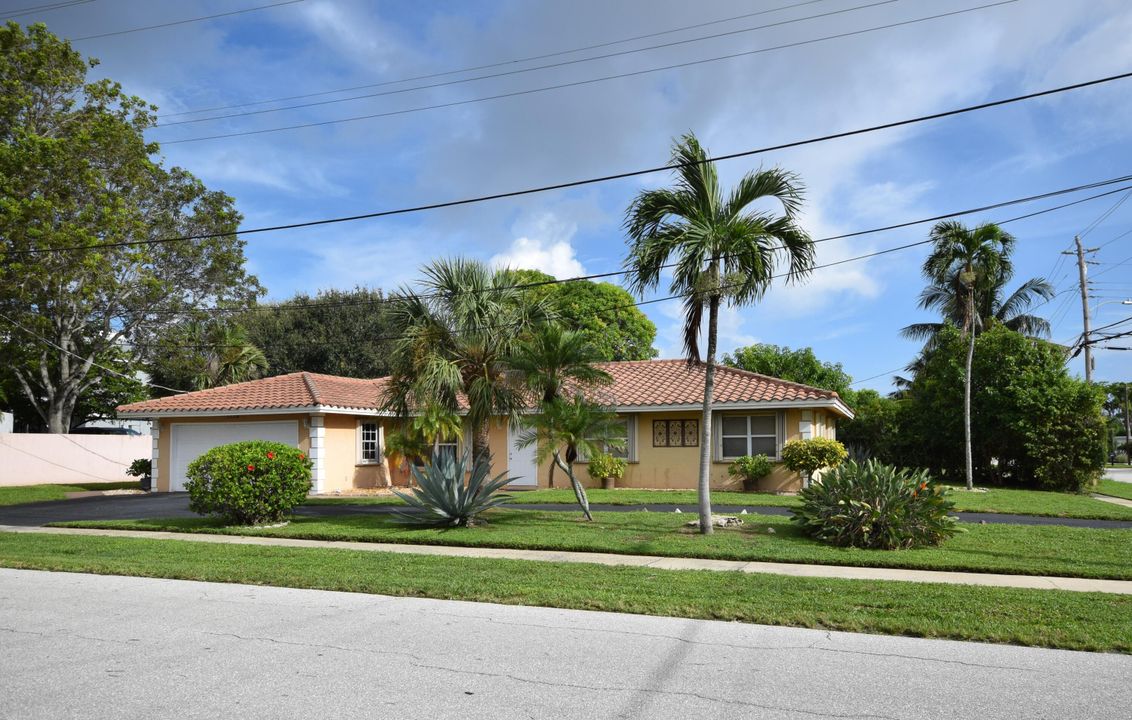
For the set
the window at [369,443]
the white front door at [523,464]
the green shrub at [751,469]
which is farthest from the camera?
the window at [369,443]

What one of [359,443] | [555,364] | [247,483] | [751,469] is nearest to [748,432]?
[751,469]

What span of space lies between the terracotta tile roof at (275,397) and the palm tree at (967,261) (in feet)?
57.1

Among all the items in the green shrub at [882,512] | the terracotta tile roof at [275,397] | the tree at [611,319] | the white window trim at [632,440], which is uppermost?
the tree at [611,319]

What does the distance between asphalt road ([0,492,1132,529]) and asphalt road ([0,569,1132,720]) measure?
9.62 meters

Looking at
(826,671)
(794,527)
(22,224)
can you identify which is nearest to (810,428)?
(794,527)

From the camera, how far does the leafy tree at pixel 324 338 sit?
1634 inches

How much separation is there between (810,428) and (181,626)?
59.2 feet

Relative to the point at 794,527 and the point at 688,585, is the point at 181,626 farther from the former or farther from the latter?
the point at 794,527

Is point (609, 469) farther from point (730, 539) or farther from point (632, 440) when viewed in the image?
point (730, 539)

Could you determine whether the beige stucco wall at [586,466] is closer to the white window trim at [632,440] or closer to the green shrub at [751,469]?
the white window trim at [632,440]

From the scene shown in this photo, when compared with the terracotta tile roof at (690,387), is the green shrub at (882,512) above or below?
below

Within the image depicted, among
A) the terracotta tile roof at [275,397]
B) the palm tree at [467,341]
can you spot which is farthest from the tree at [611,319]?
the palm tree at [467,341]

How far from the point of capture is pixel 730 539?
483 inches

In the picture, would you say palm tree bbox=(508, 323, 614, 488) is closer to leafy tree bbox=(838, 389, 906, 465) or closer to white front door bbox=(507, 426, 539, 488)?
white front door bbox=(507, 426, 539, 488)
